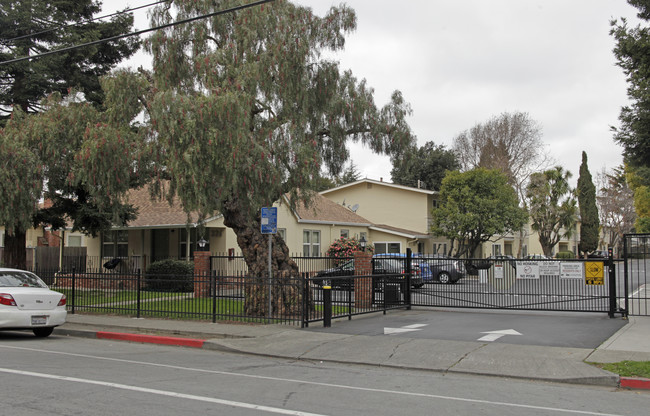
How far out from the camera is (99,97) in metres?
22.5

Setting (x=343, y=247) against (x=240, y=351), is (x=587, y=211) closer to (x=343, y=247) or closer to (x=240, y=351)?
(x=343, y=247)

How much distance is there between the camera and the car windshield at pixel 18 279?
13.1 metres

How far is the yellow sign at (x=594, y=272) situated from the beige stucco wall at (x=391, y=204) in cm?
2604

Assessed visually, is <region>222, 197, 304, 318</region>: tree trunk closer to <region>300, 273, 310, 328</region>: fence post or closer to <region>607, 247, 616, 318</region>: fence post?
<region>300, 273, 310, 328</region>: fence post

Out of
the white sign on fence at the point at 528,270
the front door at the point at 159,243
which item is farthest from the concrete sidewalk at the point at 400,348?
the front door at the point at 159,243

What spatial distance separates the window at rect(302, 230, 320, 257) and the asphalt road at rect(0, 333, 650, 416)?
857 inches

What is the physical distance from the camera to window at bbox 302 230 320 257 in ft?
107

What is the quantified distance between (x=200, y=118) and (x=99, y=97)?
11.2 meters

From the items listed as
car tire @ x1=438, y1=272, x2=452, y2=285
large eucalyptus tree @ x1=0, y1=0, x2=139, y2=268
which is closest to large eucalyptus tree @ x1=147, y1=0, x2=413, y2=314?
car tire @ x1=438, y1=272, x2=452, y2=285

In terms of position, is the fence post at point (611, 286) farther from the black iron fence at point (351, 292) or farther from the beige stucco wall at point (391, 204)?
the beige stucco wall at point (391, 204)

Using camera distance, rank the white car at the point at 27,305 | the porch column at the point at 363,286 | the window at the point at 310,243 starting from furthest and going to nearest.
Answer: the window at the point at 310,243 → the porch column at the point at 363,286 → the white car at the point at 27,305

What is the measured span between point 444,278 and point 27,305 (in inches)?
501

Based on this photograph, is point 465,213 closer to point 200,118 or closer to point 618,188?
point 200,118

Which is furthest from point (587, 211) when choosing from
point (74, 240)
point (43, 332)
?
point (43, 332)
